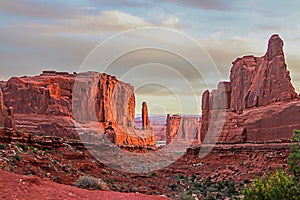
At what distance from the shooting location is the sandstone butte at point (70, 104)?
82.8 metres

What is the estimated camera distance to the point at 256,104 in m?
59.7

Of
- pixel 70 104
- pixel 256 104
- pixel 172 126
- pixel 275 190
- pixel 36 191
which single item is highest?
pixel 70 104

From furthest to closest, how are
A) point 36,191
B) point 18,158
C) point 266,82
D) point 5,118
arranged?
point 266,82
point 5,118
point 18,158
point 36,191

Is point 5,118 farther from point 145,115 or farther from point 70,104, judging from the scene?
point 145,115

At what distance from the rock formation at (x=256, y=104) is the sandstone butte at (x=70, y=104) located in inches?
1124

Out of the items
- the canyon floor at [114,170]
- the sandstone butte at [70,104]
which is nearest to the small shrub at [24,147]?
the canyon floor at [114,170]

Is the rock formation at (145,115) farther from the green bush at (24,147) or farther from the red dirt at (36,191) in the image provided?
the red dirt at (36,191)

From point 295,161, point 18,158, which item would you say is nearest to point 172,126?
point 18,158

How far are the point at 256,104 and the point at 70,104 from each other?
50224mm

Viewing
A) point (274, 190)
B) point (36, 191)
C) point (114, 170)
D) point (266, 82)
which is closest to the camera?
point (274, 190)

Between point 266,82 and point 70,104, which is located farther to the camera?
point 70,104

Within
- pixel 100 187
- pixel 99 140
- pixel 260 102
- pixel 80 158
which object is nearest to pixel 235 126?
pixel 260 102

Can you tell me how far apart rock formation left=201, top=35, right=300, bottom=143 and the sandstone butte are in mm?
28548

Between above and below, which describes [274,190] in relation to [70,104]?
below
